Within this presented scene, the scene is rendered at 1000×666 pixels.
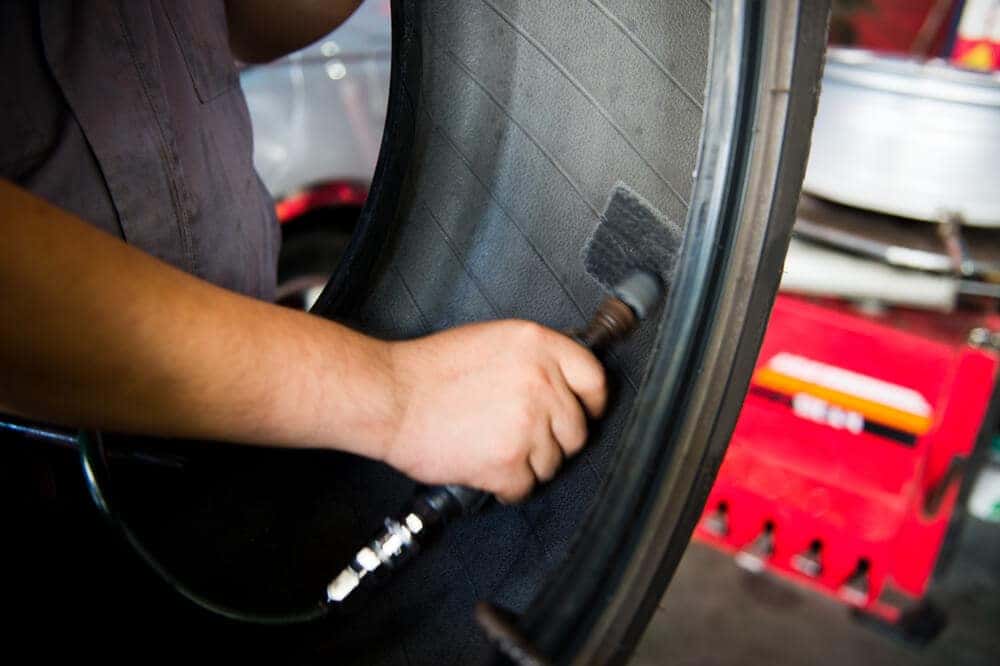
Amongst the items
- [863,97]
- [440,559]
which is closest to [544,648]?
[440,559]

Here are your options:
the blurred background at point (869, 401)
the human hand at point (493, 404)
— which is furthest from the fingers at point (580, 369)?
the blurred background at point (869, 401)

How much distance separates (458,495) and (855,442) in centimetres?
107

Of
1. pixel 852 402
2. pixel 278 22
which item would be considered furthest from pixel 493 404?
pixel 852 402

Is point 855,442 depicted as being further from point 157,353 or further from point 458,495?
point 157,353

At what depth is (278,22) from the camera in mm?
930

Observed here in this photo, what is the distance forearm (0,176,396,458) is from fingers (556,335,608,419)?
127 mm

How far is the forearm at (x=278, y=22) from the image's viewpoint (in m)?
0.91

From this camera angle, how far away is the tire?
485 mm

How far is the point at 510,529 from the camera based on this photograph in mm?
675

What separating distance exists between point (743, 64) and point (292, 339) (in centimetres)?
33

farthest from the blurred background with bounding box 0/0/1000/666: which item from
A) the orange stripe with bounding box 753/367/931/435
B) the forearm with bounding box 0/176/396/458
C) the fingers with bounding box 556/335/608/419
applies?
the forearm with bounding box 0/176/396/458

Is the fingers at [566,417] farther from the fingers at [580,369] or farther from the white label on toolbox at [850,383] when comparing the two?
the white label on toolbox at [850,383]

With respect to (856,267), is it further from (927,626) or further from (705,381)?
(705,381)

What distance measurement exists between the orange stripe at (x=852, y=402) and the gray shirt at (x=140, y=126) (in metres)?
0.98
